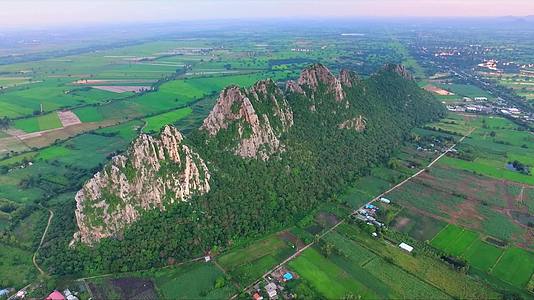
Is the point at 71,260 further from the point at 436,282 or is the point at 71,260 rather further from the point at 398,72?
the point at 398,72

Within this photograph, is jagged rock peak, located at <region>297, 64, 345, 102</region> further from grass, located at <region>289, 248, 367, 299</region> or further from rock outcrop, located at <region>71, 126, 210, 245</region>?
grass, located at <region>289, 248, 367, 299</region>

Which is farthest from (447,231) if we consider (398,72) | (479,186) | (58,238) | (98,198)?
(398,72)

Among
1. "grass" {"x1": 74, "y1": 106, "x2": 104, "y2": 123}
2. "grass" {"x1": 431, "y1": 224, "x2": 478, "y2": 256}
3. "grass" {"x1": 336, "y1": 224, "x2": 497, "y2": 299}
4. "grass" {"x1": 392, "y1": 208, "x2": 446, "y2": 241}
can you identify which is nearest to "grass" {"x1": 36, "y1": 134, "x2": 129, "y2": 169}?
"grass" {"x1": 74, "y1": 106, "x2": 104, "y2": 123}

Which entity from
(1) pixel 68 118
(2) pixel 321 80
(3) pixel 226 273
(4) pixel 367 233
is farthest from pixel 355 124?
(1) pixel 68 118

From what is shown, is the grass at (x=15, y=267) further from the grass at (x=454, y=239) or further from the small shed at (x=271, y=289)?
the grass at (x=454, y=239)

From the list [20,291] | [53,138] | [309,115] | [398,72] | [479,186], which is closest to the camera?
[20,291]

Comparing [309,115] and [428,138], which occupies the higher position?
[309,115]

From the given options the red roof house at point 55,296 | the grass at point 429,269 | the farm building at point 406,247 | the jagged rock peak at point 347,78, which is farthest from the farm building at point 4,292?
the jagged rock peak at point 347,78
